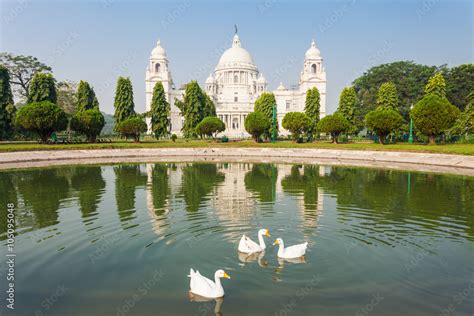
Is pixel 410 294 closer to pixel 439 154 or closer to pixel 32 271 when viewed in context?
pixel 32 271

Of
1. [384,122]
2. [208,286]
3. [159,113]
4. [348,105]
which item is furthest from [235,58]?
[208,286]

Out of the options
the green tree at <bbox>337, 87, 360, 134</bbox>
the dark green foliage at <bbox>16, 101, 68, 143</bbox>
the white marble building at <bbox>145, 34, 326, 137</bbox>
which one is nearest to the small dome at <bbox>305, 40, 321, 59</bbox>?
the white marble building at <bbox>145, 34, 326, 137</bbox>

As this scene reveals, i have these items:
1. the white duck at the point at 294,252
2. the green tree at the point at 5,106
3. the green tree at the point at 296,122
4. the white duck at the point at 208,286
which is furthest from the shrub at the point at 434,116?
the green tree at the point at 5,106

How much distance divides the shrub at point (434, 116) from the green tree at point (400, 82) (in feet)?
72.0

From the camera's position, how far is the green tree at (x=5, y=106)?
46.5 m

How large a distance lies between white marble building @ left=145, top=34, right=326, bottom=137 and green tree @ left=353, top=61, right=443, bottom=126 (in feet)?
53.1

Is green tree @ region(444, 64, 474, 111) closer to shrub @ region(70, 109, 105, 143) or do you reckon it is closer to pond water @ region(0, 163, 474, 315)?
pond water @ region(0, 163, 474, 315)

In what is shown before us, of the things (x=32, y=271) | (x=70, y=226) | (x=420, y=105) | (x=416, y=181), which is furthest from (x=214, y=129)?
(x=32, y=271)

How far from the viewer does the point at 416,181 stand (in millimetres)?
21266

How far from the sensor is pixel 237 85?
336ft

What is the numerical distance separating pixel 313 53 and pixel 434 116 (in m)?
54.8

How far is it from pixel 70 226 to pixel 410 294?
9865 millimetres

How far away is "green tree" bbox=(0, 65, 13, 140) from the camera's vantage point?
1830 inches

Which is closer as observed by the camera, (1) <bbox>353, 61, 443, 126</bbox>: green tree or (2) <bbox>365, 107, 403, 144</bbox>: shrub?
(2) <bbox>365, 107, 403, 144</bbox>: shrub
